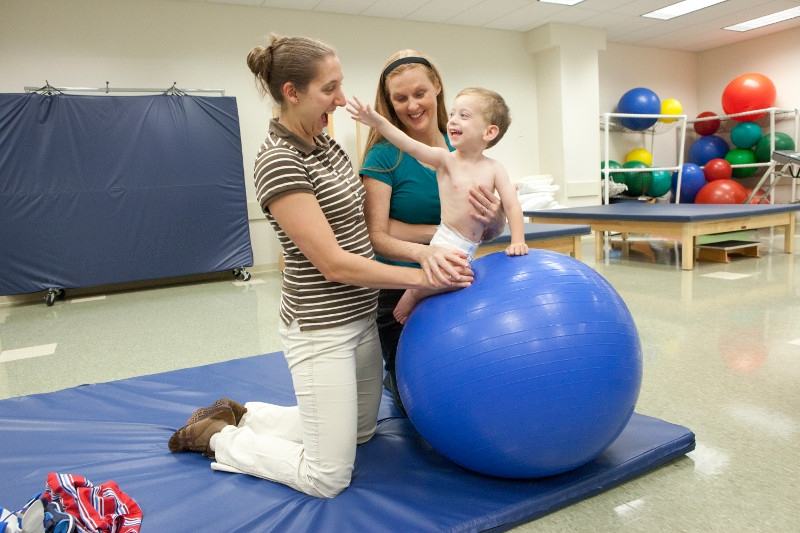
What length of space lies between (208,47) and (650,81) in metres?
7.04

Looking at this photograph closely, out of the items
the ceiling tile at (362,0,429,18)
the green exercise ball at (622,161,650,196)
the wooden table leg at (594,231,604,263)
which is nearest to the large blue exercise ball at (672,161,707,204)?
the green exercise ball at (622,161,650,196)

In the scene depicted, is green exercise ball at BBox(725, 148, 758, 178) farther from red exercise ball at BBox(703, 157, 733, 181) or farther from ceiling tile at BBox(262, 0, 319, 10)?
ceiling tile at BBox(262, 0, 319, 10)

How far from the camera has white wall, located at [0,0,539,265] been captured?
17.1ft

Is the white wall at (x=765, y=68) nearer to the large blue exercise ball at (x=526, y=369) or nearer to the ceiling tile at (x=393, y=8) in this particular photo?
the ceiling tile at (x=393, y=8)

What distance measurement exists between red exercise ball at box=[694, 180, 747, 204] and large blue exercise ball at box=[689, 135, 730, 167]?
955 mm

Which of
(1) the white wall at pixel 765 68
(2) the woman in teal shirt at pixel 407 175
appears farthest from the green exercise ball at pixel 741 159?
(2) the woman in teal shirt at pixel 407 175

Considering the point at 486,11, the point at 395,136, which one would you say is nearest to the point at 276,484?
the point at 395,136

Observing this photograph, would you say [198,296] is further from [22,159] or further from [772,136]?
[772,136]

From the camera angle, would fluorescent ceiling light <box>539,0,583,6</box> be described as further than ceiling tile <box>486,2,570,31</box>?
No

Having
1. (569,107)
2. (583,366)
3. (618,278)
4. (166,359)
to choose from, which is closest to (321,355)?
(583,366)

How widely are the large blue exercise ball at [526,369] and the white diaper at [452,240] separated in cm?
24

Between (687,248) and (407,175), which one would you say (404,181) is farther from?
(687,248)

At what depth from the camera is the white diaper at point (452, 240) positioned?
1.69 meters

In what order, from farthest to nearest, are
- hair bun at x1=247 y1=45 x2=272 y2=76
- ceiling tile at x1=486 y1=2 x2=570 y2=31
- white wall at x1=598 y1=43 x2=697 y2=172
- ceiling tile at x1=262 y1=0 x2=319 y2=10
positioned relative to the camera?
white wall at x1=598 y1=43 x2=697 y2=172 → ceiling tile at x1=486 y1=2 x2=570 y2=31 → ceiling tile at x1=262 y1=0 x2=319 y2=10 → hair bun at x1=247 y1=45 x2=272 y2=76
